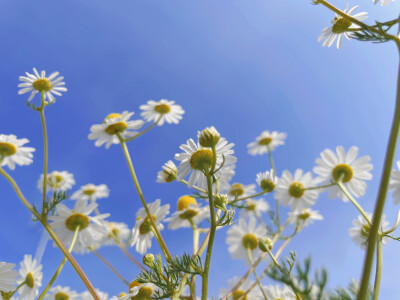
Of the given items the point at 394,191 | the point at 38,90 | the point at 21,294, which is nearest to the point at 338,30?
the point at 394,191

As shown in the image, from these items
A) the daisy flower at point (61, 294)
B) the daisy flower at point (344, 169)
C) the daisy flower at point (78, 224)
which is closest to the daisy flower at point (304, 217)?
the daisy flower at point (344, 169)

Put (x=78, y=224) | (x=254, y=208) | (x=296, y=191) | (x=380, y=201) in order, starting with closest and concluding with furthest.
→ (x=380, y=201)
(x=78, y=224)
(x=296, y=191)
(x=254, y=208)

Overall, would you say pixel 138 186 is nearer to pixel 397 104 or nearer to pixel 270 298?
pixel 270 298

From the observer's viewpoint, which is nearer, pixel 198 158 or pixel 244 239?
pixel 198 158

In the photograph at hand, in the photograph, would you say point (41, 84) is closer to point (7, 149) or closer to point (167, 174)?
point (7, 149)

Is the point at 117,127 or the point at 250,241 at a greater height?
the point at 117,127

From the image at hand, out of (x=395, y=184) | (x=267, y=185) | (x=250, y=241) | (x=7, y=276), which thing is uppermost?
(x=267, y=185)

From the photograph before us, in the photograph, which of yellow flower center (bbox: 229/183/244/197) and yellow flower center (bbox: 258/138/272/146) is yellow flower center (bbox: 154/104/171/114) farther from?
yellow flower center (bbox: 258/138/272/146)

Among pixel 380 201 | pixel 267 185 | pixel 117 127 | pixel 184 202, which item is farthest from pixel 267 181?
pixel 380 201
